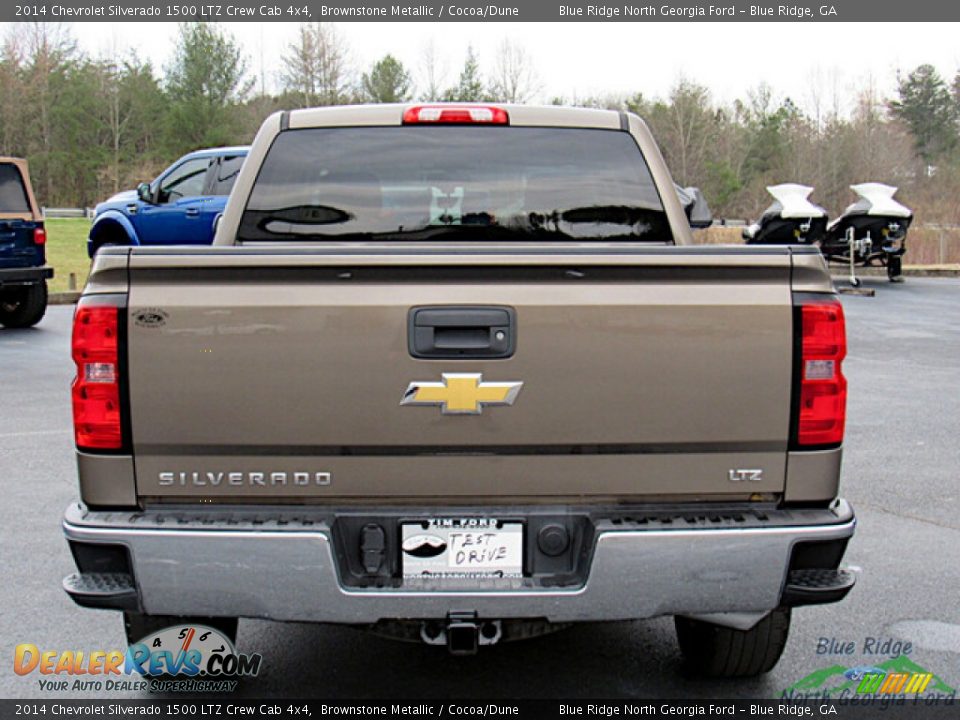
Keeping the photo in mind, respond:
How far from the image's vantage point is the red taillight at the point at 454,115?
444cm

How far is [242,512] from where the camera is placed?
3152mm

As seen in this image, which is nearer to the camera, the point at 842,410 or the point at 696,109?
the point at 842,410

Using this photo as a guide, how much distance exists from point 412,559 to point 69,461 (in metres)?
5.22

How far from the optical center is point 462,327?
10.1 ft

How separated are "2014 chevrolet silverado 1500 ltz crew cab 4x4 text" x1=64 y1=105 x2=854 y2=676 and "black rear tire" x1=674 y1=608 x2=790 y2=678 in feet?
2.02

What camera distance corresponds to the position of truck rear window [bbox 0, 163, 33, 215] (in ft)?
49.5

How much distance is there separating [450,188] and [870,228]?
2187 centimetres

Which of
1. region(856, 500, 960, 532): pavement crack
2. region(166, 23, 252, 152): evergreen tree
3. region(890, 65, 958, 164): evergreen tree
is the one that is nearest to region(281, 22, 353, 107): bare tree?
region(166, 23, 252, 152): evergreen tree

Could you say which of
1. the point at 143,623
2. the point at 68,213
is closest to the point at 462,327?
the point at 143,623

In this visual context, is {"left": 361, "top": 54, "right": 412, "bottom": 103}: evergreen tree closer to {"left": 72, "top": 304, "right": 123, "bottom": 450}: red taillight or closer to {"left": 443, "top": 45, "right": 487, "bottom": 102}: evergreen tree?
{"left": 443, "top": 45, "right": 487, "bottom": 102}: evergreen tree

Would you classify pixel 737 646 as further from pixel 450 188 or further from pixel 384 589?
pixel 450 188

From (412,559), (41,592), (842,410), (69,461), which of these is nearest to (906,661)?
(842,410)

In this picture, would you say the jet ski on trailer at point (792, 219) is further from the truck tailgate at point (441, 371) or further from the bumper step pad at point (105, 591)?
the bumper step pad at point (105, 591)

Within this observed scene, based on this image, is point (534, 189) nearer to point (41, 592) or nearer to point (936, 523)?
point (41, 592)
